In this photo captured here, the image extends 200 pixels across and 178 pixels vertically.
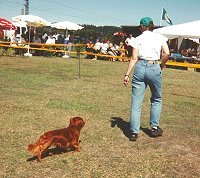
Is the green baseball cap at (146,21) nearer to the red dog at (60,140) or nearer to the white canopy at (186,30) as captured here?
the red dog at (60,140)

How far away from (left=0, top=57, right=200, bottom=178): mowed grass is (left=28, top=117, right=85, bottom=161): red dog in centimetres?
16

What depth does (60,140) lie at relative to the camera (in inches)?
175

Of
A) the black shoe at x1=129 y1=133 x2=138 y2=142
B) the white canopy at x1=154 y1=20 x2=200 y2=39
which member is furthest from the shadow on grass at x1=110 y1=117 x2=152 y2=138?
the white canopy at x1=154 y1=20 x2=200 y2=39

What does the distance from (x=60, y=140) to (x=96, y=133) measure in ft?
4.50

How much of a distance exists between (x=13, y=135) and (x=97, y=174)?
74.9 inches

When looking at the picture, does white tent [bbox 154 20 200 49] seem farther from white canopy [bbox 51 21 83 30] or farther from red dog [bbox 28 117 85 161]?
red dog [bbox 28 117 85 161]

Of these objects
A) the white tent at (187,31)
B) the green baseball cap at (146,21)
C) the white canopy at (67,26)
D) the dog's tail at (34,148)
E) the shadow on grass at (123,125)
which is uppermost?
the white canopy at (67,26)

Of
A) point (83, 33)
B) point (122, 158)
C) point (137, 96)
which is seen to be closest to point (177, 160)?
point (122, 158)

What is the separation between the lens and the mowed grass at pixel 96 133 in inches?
168

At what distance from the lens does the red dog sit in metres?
4.26

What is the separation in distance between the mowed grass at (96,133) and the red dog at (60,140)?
6.4 inches

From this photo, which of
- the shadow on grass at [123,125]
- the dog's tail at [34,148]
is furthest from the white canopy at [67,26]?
the dog's tail at [34,148]

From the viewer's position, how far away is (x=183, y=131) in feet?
20.2

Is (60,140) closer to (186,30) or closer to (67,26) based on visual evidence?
(186,30)
